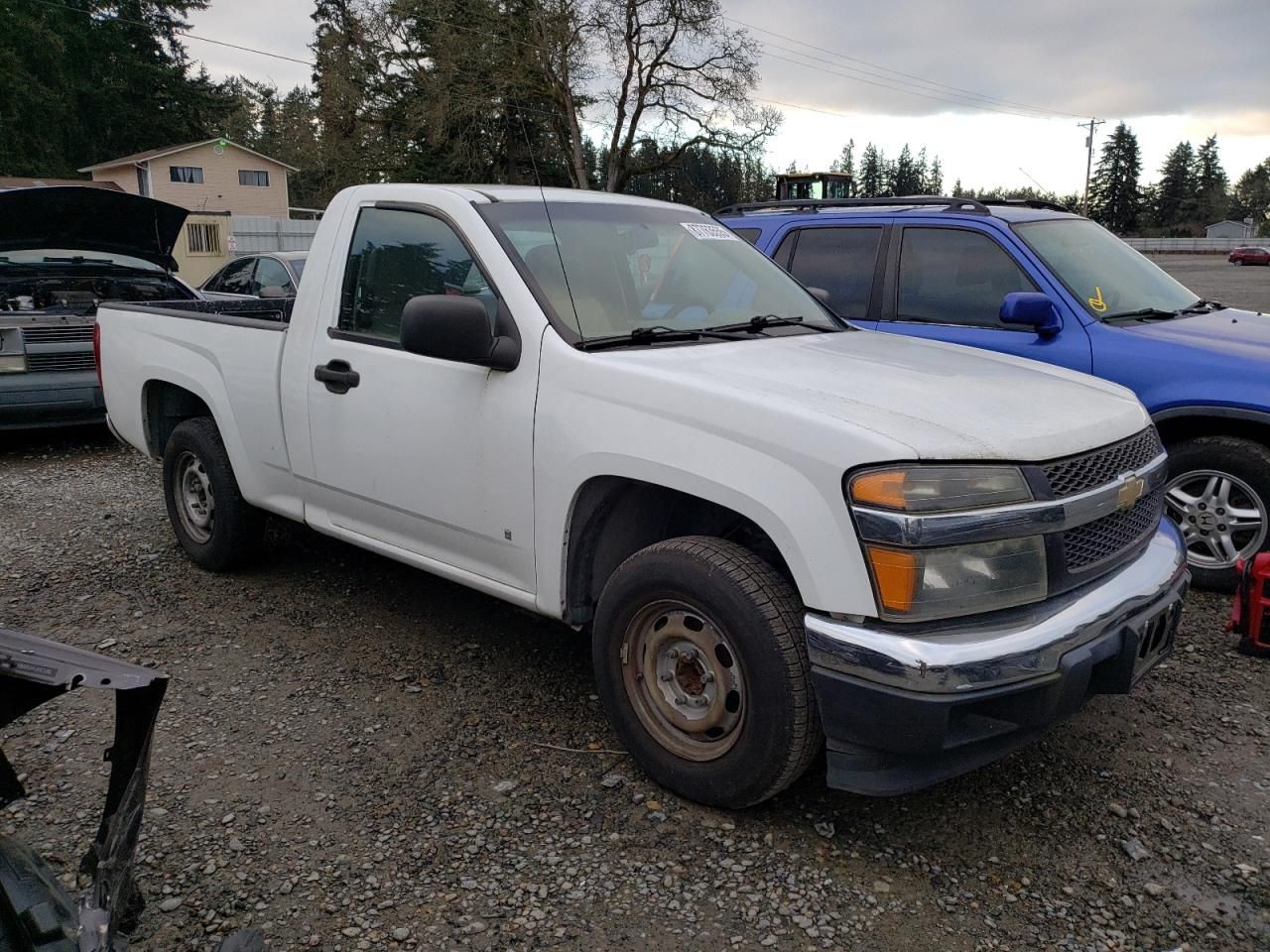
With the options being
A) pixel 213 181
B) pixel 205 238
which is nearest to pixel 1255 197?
pixel 213 181

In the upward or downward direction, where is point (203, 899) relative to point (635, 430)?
downward

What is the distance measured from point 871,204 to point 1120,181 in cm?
11652

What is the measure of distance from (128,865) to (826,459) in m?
1.81

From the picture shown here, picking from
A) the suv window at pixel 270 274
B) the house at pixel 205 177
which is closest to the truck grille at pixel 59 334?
the suv window at pixel 270 274

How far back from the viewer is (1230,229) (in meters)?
102

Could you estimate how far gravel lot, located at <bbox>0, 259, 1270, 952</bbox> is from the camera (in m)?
2.64

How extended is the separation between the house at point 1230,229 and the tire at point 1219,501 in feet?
351

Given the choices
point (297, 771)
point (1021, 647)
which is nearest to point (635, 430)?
point (1021, 647)

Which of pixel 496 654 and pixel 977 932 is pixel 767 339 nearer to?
pixel 496 654

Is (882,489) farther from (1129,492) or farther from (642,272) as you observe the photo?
(642,272)

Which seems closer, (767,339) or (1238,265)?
(767,339)

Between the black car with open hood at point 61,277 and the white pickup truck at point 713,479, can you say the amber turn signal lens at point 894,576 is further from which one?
A: the black car with open hood at point 61,277

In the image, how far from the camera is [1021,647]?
2.60 meters

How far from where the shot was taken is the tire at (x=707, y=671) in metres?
2.77
